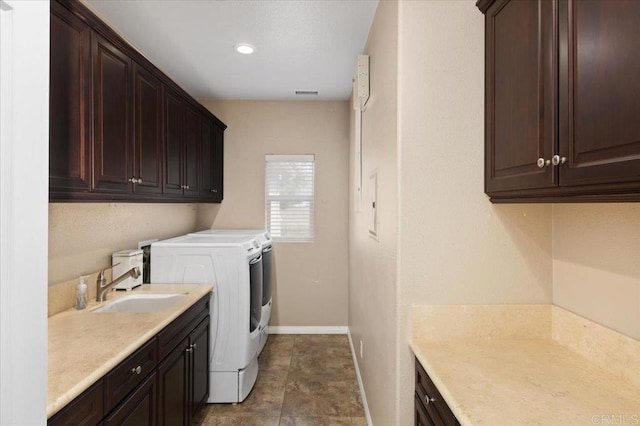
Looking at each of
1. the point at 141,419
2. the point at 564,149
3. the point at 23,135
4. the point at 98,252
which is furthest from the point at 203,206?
Answer: the point at 564,149

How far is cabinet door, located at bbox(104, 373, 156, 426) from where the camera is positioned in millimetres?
1391

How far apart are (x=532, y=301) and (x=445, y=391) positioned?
711mm

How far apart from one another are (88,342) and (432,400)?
143 cm

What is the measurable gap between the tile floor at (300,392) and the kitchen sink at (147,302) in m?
0.89

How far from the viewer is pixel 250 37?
2500 millimetres

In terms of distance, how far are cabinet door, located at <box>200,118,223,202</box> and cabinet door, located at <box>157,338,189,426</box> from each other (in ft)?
5.12

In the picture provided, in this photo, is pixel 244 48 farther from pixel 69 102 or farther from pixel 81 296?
pixel 81 296

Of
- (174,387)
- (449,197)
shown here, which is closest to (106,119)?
(174,387)

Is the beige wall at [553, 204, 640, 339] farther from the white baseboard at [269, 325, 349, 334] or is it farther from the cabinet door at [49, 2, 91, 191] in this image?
the white baseboard at [269, 325, 349, 334]

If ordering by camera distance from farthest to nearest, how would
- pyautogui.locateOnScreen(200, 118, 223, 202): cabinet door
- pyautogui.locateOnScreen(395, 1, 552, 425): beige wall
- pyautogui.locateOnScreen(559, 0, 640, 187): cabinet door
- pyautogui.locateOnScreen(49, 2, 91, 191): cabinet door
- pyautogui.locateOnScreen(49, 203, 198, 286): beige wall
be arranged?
pyautogui.locateOnScreen(200, 118, 223, 202): cabinet door, pyautogui.locateOnScreen(49, 203, 198, 286): beige wall, pyautogui.locateOnScreen(395, 1, 552, 425): beige wall, pyautogui.locateOnScreen(49, 2, 91, 191): cabinet door, pyautogui.locateOnScreen(559, 0, 640, 187): cabinet door

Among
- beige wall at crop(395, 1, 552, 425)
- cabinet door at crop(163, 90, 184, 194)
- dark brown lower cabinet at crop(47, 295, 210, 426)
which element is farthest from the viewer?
cabinet door at crop(163, 90, 184, 194)

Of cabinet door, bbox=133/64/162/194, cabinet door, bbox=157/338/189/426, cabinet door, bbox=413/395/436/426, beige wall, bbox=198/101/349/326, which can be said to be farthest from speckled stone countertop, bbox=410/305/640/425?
beige wall, bbox=198/101/349/326

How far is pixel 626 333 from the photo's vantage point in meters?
1.15

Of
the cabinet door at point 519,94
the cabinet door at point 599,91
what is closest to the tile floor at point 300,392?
the cabinet door at point 519,94
